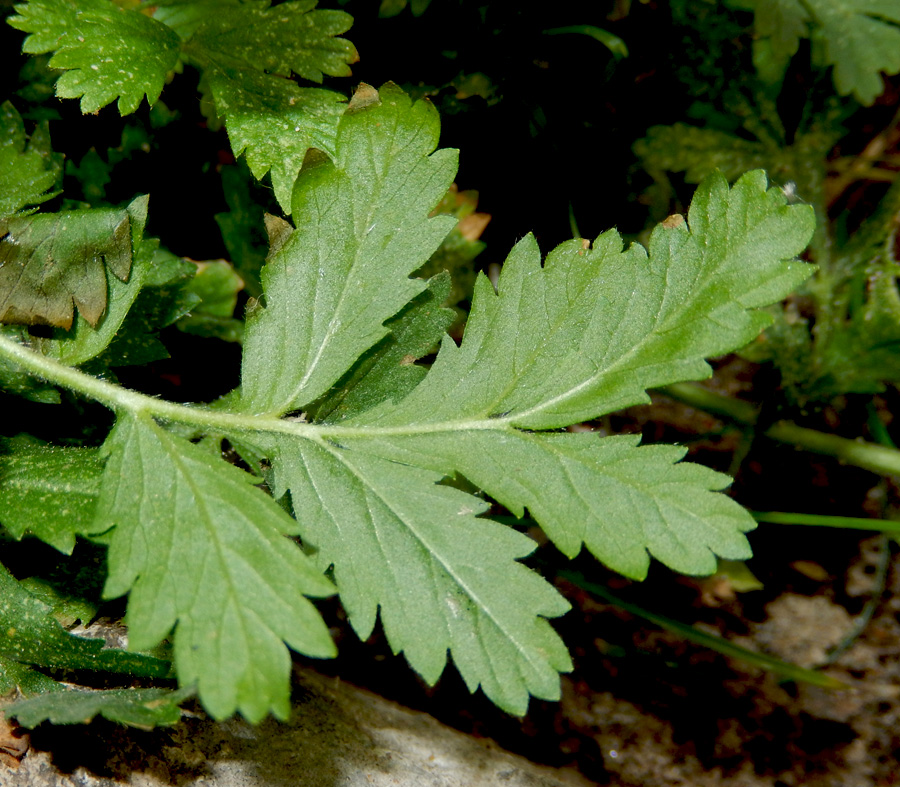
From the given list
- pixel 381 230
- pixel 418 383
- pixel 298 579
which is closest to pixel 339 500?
pixel 298 579

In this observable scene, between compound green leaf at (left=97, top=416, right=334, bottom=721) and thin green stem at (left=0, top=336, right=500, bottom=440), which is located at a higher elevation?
thin green stem at (left=0, top=336, right=500, bottom=440)

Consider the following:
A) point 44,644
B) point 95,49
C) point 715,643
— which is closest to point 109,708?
point 44,644

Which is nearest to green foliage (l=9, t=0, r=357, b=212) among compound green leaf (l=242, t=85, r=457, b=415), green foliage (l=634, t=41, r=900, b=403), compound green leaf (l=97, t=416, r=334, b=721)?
compound green leaf (l=242, t=85, r=457, b=415)

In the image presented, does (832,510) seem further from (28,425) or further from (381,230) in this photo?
(28,425)

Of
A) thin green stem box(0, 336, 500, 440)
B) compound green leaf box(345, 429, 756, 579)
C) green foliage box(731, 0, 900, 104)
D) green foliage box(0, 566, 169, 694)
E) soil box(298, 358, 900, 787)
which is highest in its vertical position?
green foliage box(731, 0, 900, 104)

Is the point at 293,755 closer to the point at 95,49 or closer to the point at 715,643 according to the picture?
the point at 715,643

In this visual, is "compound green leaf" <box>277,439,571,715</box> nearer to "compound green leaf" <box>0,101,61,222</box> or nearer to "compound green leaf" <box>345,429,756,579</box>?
"compound green leaf" <box>345,429,756,579</box>

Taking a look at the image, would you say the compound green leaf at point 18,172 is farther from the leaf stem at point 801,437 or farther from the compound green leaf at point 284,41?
the leaf stem at point 801,437
